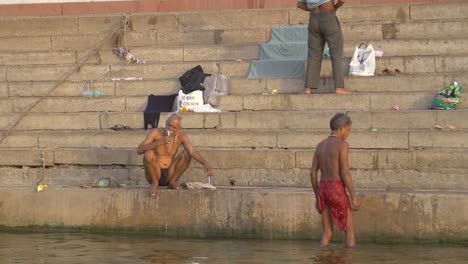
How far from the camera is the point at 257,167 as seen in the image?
1270 cm

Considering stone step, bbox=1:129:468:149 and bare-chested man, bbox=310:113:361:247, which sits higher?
stone step, bbox=1:129:468:149

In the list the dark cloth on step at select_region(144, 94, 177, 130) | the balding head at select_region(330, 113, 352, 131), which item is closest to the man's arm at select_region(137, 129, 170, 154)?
the dark cloth on step at select_region(144, 94, 177, 130)

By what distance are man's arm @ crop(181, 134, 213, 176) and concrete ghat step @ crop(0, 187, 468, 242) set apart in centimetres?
28

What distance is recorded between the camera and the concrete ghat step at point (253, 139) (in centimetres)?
1249

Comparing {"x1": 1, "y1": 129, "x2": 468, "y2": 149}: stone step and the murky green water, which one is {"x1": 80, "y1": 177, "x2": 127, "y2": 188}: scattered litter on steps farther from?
{"x1": 1, "y1": 129, "x2": 468, "y2": 149}: stone step

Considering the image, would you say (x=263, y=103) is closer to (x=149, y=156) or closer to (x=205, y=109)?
(x=205, y=109)

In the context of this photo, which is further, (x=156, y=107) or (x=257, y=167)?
(x=156, y=107)

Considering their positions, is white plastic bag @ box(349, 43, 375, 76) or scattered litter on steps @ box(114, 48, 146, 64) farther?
scattered litter on steps @ box(114, 48, 146, 64)

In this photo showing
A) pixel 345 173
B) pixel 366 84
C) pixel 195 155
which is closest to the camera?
pixel 345 173

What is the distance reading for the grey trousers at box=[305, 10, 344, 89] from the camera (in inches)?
543

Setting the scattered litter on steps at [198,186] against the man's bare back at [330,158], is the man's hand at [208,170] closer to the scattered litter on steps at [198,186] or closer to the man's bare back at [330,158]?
the scattered litter on steps at [198,186]

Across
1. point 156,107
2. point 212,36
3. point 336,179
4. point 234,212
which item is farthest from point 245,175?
point 212,36

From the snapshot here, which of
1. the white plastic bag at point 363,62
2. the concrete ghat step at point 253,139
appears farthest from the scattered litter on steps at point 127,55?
the white plastic bag at point 363,62

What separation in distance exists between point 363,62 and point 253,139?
1.99 m
